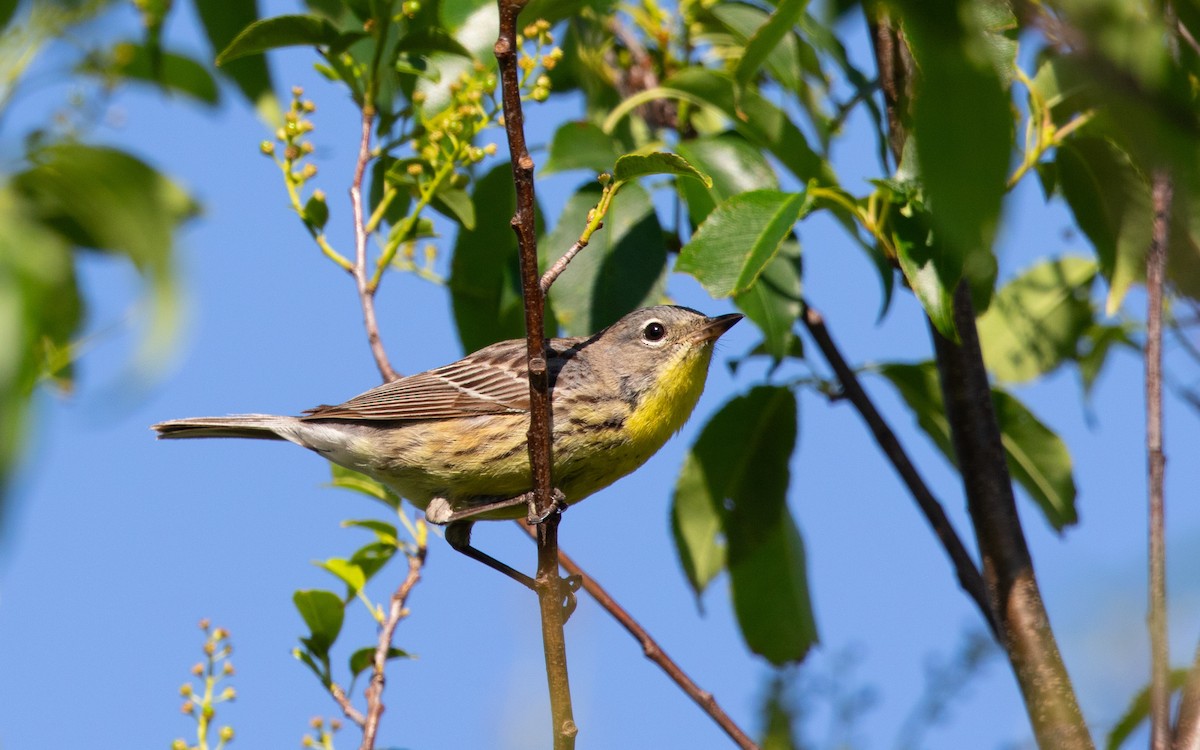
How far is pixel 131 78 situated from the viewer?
4777mm

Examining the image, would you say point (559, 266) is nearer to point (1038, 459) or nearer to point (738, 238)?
point (738, 238)

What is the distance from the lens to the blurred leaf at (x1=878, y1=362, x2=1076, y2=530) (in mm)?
5188

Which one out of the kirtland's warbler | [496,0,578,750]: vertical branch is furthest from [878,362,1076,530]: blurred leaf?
[496,0,578,750]: vertical branch

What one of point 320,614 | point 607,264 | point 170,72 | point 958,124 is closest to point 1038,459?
point 607,264

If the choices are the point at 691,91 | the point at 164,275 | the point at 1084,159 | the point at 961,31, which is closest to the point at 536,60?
the point at 691,91

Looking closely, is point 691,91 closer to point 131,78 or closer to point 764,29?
point 764,29

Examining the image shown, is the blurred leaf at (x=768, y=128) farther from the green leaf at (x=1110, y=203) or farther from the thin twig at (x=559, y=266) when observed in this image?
the thin twig at (x=559, y=266)

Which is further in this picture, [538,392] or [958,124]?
[538,392]

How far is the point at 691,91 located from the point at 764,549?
1.97 meters

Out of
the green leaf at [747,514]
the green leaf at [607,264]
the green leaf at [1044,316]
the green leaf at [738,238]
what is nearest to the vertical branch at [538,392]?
the green leaf at [738,238]

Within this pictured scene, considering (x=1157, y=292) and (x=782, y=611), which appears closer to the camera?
(x=1157, y=292)

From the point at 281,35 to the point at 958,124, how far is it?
12.1ft

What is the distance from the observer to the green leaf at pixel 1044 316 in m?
5.54

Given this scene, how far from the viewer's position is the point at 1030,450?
206 inches
